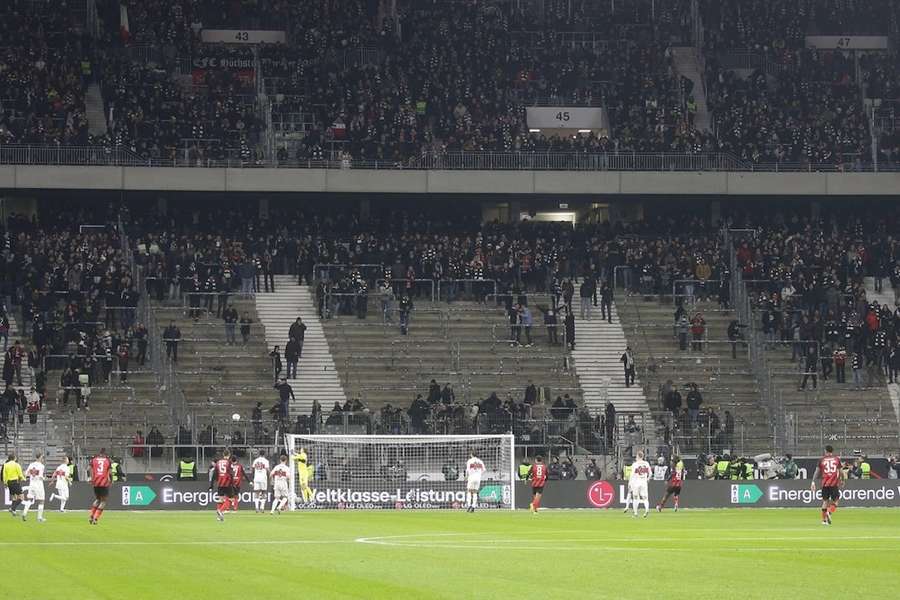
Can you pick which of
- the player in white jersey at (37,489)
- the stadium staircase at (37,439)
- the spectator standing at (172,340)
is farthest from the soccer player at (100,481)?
the spectator standing at (172,340)

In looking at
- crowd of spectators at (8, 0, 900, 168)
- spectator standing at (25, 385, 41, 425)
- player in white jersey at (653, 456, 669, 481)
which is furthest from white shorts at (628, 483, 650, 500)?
crowd of spectators at (8, 0, 900, 168)

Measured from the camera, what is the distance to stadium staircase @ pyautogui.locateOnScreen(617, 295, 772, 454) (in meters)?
61.8

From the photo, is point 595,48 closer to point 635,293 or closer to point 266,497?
point 635,293

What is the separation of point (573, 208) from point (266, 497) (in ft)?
102

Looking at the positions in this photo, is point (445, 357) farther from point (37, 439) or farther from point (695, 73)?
point (695, 73)

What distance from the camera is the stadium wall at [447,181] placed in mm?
70250

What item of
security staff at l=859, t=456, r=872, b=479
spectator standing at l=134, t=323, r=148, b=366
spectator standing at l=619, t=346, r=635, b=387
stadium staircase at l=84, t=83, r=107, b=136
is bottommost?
security staff at l=859, t=456, r=872, b=479

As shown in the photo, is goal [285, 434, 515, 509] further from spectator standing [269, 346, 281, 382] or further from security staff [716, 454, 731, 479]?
spectator standing [269, 346, 281, 382]

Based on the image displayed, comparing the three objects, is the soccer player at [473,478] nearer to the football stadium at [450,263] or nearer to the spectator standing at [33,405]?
the football stadium at [450,263]

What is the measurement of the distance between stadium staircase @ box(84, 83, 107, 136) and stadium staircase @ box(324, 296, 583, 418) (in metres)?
14.6

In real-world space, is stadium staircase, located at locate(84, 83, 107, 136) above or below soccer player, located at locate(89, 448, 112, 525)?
above

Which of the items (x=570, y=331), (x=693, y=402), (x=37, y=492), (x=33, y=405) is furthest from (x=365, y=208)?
(x=37, y=492)

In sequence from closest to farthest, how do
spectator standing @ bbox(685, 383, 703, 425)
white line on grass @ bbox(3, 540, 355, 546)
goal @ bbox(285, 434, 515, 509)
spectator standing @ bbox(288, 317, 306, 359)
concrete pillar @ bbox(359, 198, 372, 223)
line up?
white line on grass @ bbox(3, 540, 355, 546) → goal @ bbox(285, 434, 515, 509) → spectator standing @ bbox(685, 383, 703, 425) → spectator standing @ bbox(288, 317, 306, 359) → concrete pillar @ bbox(359, 198, 372, 223)

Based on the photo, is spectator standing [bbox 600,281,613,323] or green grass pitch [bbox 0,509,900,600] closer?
green grass pitch [bbox 0,509,900,600]
